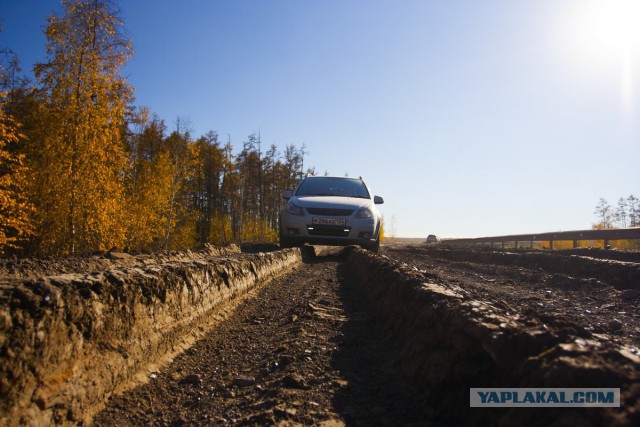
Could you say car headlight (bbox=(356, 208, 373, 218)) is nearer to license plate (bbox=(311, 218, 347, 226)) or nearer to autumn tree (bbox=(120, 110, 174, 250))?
license plate (bbox=(311, 218, 347, 226))

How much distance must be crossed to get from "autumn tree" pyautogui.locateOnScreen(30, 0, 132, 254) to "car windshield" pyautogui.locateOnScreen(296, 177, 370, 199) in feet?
26.7

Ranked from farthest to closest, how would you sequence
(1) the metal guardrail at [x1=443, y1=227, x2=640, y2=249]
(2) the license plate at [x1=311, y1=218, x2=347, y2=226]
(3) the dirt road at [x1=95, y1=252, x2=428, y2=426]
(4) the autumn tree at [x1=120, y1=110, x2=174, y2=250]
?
(4) the autumn tree at [x1=120, y1=110, x2=174, y2=250] < (1) the metal guardrail at [x1=443, y1=227, x2=640, y2=249] < (2) the license plate at [x1=311, y1=218, x2=347, y2=226] < (3) the dirt road at [x1=95, y1=252, x2=428, y2=426]

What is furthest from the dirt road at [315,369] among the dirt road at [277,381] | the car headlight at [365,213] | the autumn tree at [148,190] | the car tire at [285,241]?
the autumn tree at [148,190]

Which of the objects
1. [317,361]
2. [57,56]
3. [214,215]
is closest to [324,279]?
[317,361]

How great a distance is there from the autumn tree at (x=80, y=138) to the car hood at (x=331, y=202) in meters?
8.64

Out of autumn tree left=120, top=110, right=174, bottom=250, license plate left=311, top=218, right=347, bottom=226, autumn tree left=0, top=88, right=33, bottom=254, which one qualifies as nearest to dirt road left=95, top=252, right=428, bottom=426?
license plate left=311, top=218, right=347, bottom=226

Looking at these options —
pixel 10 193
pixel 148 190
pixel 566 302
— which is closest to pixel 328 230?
pixel 566 302

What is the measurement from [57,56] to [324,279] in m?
14.2

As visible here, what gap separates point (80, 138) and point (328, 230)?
34.2ft

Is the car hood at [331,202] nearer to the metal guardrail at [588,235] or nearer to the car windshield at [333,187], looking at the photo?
the car windshield at [333,187]

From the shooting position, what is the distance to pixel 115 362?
205 cm

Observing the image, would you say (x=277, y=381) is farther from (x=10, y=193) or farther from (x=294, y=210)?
(x=10, y=193)

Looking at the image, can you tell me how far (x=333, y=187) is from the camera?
1116 centimetres

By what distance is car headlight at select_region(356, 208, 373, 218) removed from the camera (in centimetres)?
981
